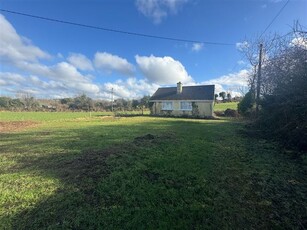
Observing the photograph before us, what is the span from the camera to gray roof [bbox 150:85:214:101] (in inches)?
1141

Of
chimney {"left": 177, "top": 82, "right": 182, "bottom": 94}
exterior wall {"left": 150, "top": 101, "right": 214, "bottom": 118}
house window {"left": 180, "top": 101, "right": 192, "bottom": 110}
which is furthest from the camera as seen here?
chimney {"left": 177, "top": 82, "right": 182, "bottom": 94}

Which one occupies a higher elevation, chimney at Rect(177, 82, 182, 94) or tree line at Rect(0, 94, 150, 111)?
chimney at Rect(177, 82, 182, 94)

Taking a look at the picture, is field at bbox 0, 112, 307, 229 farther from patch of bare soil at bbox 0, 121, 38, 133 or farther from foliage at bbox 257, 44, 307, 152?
patch of bare soil at bbox 0, 121, 38, 133

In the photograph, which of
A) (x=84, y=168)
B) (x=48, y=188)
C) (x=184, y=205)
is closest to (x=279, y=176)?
(x=184, y=205)

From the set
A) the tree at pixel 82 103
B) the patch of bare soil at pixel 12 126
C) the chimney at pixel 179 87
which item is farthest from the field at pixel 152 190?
the tree at pixel 82 103

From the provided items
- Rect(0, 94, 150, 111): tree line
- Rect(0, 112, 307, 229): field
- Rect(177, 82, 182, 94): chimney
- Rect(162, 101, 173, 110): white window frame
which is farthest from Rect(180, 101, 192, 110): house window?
Rect(0, 112, 307, 229): field

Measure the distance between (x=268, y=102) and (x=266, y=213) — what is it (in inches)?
338

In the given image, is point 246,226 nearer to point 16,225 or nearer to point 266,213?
point 266,213

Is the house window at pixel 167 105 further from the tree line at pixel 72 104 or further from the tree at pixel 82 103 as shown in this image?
the tree at pixel 82 103

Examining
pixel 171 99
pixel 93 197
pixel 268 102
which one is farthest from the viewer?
pixel 171 99

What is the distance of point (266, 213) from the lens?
332 centimetres

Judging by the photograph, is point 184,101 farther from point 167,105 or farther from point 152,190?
point 152,190

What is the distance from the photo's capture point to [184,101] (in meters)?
29.9

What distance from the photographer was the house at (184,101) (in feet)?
93.0
